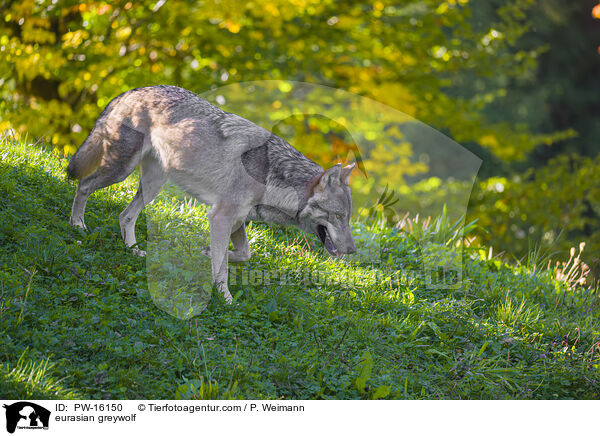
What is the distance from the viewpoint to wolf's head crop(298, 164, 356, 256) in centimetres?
527

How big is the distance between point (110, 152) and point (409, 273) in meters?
3.64

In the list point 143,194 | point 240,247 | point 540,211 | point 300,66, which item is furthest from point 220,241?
point 540,211

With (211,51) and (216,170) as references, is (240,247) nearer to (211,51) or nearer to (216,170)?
(216,170)

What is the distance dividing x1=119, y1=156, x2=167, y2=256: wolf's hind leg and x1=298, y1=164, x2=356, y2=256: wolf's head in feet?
5.64

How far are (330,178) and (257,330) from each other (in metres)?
1.54

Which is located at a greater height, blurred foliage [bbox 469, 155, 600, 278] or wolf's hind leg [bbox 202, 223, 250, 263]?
wolf's hind leg [bbox 202, 223, 250, 263]

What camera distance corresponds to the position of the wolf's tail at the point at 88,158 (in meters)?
6.10

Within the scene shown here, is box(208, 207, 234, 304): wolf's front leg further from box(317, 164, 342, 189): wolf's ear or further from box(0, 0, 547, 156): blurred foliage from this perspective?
box(0, 0, 547, 156): blurred foliage

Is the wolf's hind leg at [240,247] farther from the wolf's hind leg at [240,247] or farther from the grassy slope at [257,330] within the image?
the grassy slope at [257,330]
